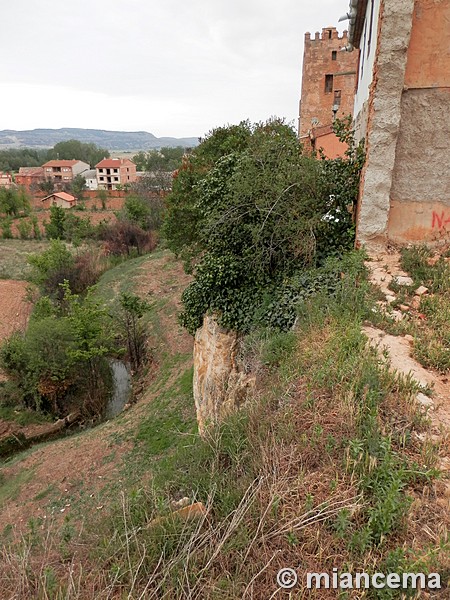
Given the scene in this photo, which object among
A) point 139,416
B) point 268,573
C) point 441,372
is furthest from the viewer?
point 139,416

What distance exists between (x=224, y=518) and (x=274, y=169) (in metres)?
5.84

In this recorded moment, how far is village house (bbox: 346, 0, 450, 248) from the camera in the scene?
19.4 feet

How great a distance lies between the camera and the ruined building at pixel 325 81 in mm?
21656

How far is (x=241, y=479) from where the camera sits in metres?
3.13

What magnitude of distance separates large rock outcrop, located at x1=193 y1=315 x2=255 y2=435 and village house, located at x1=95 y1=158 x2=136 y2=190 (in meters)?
66.0

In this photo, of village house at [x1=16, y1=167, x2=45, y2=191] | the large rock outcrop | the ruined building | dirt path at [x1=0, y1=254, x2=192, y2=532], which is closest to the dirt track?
dirt path at [x1=0, y1=254, x2=192, y2=532]

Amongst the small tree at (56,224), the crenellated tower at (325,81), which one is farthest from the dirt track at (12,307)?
the crenellated tower at (325,81)

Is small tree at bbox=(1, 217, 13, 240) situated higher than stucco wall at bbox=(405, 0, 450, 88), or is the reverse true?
stucco wall at bbox=(405, 0, 450, 88)

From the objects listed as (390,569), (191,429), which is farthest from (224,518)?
(191,429)

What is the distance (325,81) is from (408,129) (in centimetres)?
1883

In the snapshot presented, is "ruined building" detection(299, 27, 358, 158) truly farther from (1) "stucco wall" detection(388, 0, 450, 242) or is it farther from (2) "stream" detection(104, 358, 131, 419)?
(1) "stucco wall" detection(388, 0, 450, 242)

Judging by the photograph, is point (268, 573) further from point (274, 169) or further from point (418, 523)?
point (274, 169)

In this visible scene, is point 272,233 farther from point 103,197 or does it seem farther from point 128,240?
point 103,197

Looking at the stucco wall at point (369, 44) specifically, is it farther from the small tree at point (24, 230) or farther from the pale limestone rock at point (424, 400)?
the small tree at point (24, 230)
